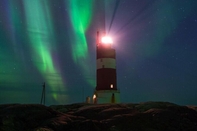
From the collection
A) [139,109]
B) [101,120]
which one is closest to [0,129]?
[101,120]

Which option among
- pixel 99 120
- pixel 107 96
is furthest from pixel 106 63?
pixel 99 120

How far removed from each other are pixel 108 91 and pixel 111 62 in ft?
17.7

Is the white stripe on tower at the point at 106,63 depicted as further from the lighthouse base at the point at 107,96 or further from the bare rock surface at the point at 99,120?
the bare rock surface at the point at 99,120

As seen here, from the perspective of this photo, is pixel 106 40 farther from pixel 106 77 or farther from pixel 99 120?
pixel 99 120

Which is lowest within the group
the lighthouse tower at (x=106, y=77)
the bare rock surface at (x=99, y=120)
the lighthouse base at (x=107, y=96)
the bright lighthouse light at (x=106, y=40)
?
the bare rock surface at (x=99, y=120)

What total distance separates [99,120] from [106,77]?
22.3 m

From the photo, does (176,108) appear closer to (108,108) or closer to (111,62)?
(108,108)

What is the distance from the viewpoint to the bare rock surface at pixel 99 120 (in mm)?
13148

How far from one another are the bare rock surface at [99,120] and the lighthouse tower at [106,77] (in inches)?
793

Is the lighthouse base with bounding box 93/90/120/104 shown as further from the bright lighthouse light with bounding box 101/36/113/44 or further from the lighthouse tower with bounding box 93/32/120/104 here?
the bright lighthouse light with bounding box 101/36/113/44

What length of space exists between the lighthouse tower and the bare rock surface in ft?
66.1

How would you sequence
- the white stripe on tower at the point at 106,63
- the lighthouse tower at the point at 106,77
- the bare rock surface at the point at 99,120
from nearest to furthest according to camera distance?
the bare rock surface at the point at 99,120, the lighthouse tower at the point at 106,77, the white stripe on tower at the point at 106,63

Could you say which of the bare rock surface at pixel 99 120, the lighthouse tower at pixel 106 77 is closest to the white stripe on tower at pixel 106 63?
the lighthouse tower at pixel 106 77

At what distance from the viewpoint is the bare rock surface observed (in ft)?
43.1
